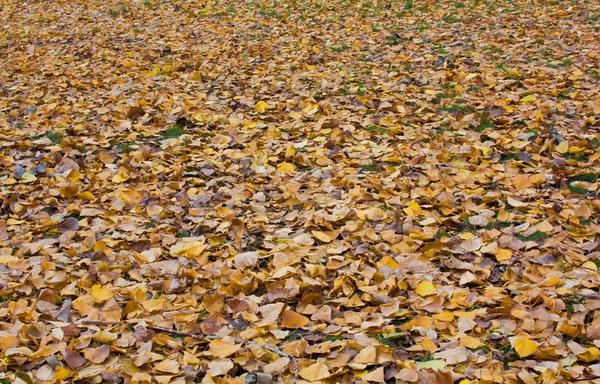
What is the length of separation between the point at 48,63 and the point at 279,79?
9.12 feet

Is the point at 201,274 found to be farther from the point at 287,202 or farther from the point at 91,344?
the point at 287,202

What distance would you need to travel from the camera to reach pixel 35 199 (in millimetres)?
3895

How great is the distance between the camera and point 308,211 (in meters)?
3.65

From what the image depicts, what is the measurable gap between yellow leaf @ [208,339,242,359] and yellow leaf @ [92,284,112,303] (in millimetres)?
659

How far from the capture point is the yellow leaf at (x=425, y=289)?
2.88m

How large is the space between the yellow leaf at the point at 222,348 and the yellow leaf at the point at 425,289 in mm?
912

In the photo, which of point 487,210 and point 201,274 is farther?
point 487,210

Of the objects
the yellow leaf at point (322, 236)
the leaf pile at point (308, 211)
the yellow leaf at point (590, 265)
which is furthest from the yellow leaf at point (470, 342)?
the yellow leaf at point (322, 236)

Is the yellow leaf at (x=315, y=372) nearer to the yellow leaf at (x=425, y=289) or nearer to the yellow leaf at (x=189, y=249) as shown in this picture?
the yellow leaf at (x=425, y=289)

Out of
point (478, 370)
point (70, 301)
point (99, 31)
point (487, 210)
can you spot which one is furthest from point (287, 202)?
point (99, 31)

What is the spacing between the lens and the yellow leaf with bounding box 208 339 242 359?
98.3 inches

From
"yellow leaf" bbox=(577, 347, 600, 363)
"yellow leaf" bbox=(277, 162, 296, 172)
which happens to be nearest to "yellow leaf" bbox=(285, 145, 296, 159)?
"yellow leaf" bbox=(277, 162, 296, 172)

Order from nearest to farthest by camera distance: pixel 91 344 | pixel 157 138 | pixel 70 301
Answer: pixel 91 344 → pixel 70 301 → pixel 157 138

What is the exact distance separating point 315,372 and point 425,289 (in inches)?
Result: 30.5
